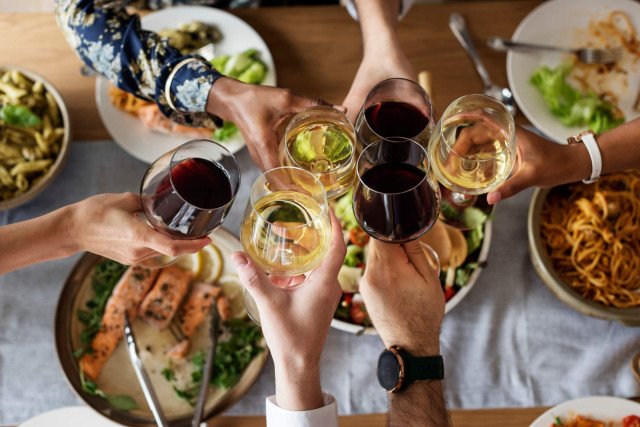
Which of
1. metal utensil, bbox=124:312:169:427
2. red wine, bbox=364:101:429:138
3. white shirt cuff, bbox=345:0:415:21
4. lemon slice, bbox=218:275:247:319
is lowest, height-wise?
metal utensil, bbox=124:312:169:427

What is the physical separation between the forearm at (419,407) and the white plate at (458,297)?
0.26 m

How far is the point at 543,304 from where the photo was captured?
182cm

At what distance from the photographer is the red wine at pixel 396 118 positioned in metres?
1.40

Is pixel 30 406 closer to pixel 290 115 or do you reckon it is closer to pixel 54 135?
pixel 54 135

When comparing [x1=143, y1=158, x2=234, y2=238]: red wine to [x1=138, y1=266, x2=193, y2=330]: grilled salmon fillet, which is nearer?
[x1=143, y1=158, x2=234, y2=238]: red wine

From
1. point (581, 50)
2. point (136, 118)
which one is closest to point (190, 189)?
point (136, 118)

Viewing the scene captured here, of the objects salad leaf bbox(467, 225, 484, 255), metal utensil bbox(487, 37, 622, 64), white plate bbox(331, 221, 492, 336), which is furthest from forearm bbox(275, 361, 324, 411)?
metal utensil bbox(487, 37, 622, 64)

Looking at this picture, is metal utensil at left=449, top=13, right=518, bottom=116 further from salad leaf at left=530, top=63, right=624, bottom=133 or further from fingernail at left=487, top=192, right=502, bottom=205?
fingernail at left=487, top=192, right=502, bottom=205

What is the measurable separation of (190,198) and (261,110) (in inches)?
15.0

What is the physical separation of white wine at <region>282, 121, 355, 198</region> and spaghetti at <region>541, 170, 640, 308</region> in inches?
28.2

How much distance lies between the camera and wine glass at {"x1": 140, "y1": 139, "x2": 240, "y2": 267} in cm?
127

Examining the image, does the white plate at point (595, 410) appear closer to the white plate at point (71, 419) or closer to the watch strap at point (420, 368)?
the watch strap at point (420, 368)

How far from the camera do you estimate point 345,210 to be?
5.90 feet

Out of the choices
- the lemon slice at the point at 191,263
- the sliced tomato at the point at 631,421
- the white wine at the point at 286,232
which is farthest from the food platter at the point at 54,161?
the sliced tomato at the point at 631,421
